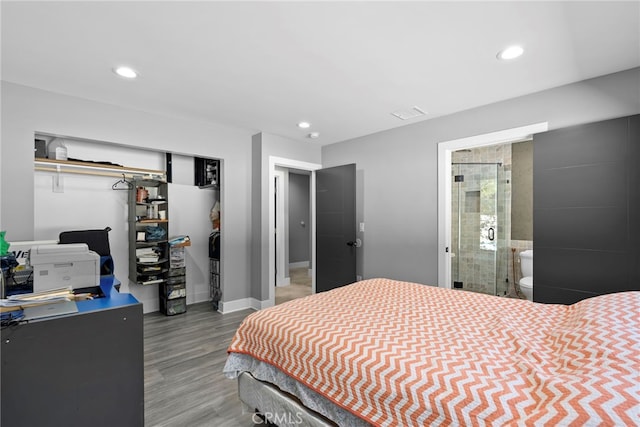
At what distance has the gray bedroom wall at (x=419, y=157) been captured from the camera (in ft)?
8.20

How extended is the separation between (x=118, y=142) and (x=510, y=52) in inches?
146

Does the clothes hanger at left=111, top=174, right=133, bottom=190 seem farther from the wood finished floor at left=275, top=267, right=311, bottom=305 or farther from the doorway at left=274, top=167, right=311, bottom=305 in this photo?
the wood finished floor at left=275, top=267, right=311, bottom=305

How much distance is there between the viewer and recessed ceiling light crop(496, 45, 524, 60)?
2064 millimetres

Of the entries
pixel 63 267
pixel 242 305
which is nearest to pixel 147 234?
pixel 242 305

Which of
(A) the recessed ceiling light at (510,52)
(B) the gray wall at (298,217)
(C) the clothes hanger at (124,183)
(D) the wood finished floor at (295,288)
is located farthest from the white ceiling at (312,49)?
(B) the gray wall at (298,217)

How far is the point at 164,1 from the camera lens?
5.30 ft

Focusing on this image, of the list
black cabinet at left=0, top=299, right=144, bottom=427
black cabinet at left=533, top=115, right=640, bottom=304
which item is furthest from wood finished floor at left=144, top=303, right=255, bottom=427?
black cabinet at left=533, top=115, right=640, bottom=304

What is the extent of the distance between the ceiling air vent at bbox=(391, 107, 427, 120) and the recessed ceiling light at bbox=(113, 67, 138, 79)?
2.55 metres

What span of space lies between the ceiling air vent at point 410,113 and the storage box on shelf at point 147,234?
3.06 m

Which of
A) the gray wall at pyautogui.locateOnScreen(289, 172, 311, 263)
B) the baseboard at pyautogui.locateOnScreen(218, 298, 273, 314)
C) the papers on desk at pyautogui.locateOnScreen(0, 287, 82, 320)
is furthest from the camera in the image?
the gray wall at pyautogui.locateOnScreen(289, 172, 311, 263)

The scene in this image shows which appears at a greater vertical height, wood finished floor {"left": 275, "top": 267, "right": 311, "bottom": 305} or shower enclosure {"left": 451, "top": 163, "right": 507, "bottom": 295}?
shower enclosure {"left": 451, "top": 163, "right": 507, "bottom": 295}

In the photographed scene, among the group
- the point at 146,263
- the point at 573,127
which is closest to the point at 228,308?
the point at 146,263

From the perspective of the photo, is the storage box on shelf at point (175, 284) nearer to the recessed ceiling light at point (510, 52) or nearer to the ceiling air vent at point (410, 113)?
the ceiling air vent at point (410, 113)

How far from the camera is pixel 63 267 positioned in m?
1.87
